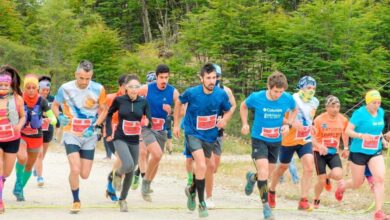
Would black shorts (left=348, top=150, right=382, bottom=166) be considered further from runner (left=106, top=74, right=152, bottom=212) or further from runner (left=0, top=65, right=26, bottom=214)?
runner (left=0, top=65, right=26, bottom=214)

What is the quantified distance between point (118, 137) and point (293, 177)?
17.8 feet

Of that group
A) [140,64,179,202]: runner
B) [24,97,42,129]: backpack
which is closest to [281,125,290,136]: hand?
[140,64,179,202]: runner

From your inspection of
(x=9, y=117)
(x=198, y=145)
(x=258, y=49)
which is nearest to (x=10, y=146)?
(x=9, y=117)

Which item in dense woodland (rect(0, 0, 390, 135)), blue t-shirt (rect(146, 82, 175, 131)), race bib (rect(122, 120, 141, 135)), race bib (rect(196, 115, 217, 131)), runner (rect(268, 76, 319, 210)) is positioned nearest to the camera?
race bib (rect(196, 115, 217, 131))

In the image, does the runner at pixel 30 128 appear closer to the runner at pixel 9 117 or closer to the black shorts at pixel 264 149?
the runner at pixel 9 117

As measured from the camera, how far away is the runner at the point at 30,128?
9.02 m

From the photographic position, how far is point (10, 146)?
8.27m

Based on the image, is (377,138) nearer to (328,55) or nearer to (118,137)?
(118,137)

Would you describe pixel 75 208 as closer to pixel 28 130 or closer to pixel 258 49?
pixel 28 130

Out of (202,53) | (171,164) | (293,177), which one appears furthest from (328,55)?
(293,177)

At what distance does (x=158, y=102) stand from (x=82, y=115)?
1.78 m

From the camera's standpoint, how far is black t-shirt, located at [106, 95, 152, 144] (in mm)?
8398

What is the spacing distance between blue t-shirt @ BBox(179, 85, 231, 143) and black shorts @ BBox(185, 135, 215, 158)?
50 mm

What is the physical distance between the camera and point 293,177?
41.4 feet
